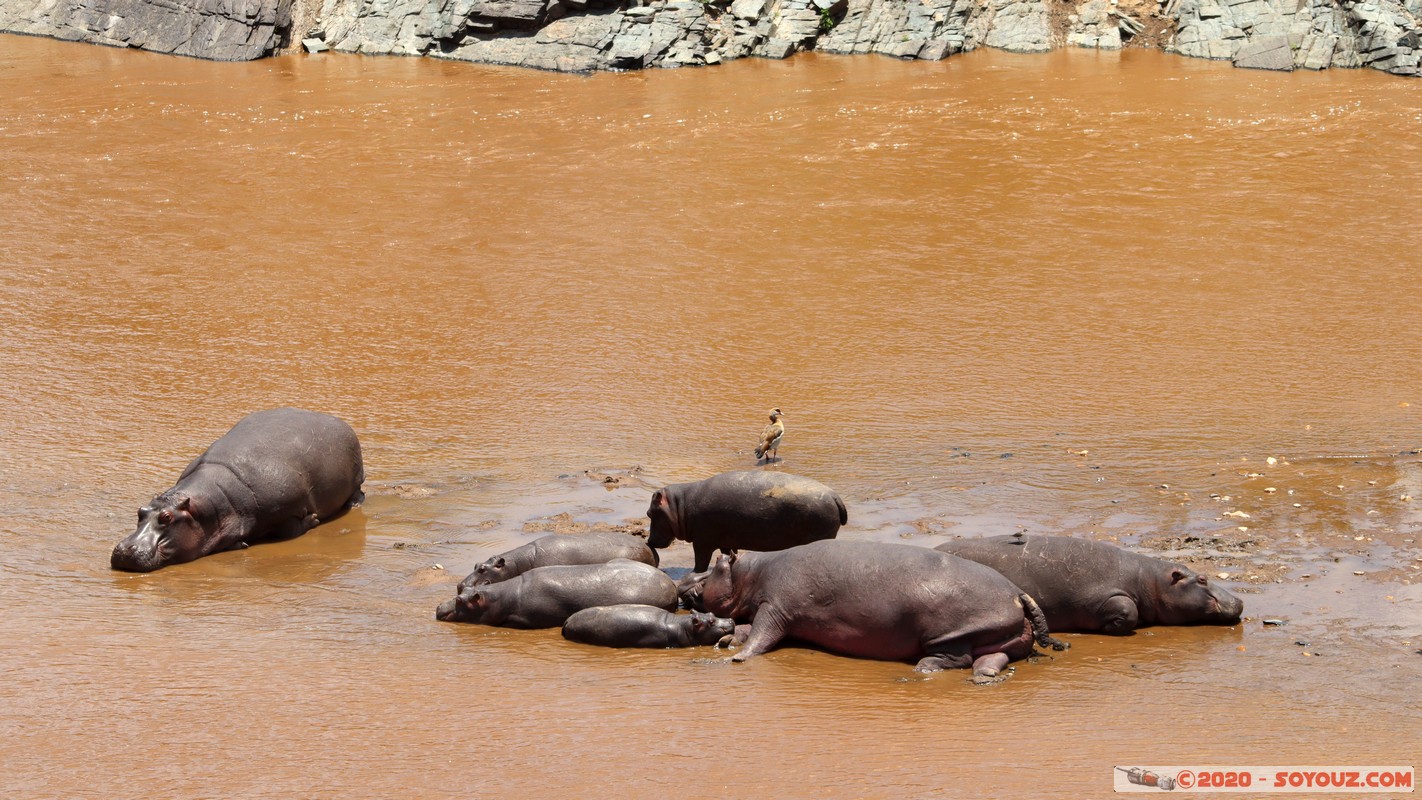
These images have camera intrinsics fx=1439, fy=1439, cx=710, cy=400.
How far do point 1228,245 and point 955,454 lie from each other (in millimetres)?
6996

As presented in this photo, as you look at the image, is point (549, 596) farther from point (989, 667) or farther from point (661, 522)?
point (989, 667)

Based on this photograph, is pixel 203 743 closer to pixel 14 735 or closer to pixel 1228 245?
pixel 14 735

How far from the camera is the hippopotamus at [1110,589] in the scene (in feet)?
28.1

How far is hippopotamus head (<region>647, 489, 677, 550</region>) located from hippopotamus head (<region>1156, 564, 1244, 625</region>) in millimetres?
3476

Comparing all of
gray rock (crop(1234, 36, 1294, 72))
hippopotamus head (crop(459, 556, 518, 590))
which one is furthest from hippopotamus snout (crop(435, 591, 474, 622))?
gray rock (crop(1234, 36, 1294, 72))

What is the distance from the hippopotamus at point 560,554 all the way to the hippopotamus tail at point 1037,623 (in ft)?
9.27

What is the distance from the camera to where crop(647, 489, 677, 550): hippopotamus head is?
10.4 metres

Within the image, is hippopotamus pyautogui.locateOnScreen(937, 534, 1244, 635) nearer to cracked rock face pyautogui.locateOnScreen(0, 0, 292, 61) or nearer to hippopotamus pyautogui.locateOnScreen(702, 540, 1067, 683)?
hippopotamus pyautogui.locateOnScreen(702, 540, 1067, 683)

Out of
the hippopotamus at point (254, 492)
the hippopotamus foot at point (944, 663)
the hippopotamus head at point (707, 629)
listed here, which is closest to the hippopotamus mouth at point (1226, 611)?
the hippopotamus foot at point (944, 663)

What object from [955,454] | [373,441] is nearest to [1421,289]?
[955,454]

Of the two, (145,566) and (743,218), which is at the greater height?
(743,218)

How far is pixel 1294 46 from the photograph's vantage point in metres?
25.1

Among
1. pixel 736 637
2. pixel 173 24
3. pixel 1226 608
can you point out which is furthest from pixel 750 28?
pixel 1226 608

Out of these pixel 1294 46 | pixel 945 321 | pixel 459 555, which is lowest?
pixel 459 555
